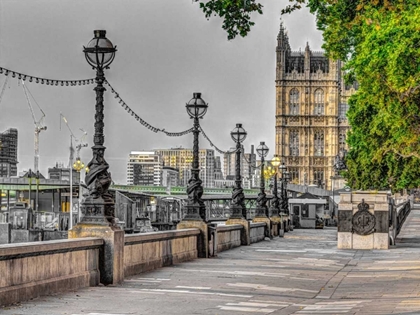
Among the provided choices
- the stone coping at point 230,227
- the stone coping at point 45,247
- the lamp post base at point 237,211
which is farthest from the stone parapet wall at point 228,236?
the stone coping at point 45,247

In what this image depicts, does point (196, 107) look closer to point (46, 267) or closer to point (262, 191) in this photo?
point (46, 267)

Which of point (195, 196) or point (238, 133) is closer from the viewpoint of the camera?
point (195, 196)

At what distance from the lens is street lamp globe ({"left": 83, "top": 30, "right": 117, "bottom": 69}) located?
1969cm

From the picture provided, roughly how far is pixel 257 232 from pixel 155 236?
873 inches

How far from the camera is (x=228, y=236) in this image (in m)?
35.8

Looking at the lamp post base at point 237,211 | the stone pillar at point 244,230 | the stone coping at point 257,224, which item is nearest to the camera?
the stone pillar at point 244,230

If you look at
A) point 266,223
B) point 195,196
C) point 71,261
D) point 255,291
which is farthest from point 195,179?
point 266,223

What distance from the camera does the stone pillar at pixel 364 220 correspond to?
125ft

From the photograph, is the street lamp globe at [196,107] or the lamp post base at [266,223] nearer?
the street lamp globe at [196,107]

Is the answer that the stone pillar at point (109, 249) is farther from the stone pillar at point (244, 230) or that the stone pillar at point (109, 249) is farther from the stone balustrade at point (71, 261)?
the stone pillar at point (244, 230)

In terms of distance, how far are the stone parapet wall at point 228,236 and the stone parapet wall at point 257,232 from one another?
3.56m

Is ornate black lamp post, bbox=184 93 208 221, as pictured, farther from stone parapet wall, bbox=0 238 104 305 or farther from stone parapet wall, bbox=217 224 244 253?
stone parapet wall, bbox=0 238 104 305

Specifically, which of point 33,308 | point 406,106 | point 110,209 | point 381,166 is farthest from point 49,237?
point 33,308

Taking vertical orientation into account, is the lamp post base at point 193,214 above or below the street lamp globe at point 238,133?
below
